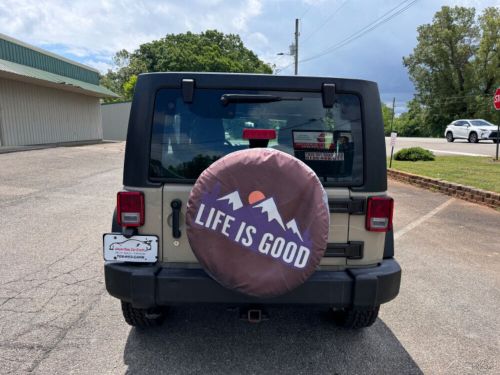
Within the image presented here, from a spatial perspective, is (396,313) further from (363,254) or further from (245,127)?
(245,127)

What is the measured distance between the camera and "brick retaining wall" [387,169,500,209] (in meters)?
8.05

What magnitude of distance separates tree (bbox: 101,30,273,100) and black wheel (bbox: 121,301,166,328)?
4562 cm

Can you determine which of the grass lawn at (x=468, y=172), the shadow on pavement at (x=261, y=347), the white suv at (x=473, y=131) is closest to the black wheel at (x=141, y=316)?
the shadow on pavement at (x=261, y=347)

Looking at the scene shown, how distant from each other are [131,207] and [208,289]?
728mm

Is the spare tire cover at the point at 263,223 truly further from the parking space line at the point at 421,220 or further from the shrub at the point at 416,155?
the shrub at the point at 416,155

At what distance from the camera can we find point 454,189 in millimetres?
9281

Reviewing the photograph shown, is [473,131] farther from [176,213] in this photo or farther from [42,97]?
[176,213]

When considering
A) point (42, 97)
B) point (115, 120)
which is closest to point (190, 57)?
point (115, 120)

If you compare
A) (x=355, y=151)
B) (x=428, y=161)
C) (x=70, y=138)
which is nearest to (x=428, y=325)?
(x=355, y=151)

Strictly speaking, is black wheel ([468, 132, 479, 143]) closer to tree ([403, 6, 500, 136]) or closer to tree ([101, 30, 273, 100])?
tree ([403, 6, 500, 136])

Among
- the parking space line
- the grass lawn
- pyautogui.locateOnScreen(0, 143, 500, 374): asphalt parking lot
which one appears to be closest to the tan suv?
pyautogui.locateOnScreen(0, 143, 500, 374): asphalt parking lot

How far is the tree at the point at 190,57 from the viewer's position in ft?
169

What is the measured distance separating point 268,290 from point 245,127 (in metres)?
1.05

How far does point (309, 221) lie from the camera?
7.43 feet
